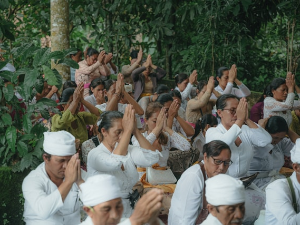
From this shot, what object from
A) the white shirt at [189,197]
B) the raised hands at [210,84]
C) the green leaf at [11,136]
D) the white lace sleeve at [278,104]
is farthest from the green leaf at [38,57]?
the white lace sleeve at [278,104]

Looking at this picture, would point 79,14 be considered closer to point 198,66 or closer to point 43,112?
point 198,66

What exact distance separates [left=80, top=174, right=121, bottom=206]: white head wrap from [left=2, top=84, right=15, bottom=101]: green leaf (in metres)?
1.83

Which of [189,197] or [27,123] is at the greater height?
[27,123]

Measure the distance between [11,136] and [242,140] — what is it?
235 cm

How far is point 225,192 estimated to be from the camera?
12.0 ft

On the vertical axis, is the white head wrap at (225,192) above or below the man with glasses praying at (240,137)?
above

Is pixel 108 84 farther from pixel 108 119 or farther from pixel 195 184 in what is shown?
pixel 195 184

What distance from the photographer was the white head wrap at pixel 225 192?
3621 mm

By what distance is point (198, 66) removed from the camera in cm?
1097

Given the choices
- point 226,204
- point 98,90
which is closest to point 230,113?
point 226,204

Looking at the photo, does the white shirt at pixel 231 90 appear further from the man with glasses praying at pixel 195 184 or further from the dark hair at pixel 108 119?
the man with glasses praying at pixel 195 184

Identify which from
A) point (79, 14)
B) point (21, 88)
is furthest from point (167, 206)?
point (79, 14)

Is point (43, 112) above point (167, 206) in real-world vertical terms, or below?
above

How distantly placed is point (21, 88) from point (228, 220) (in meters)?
2.49
